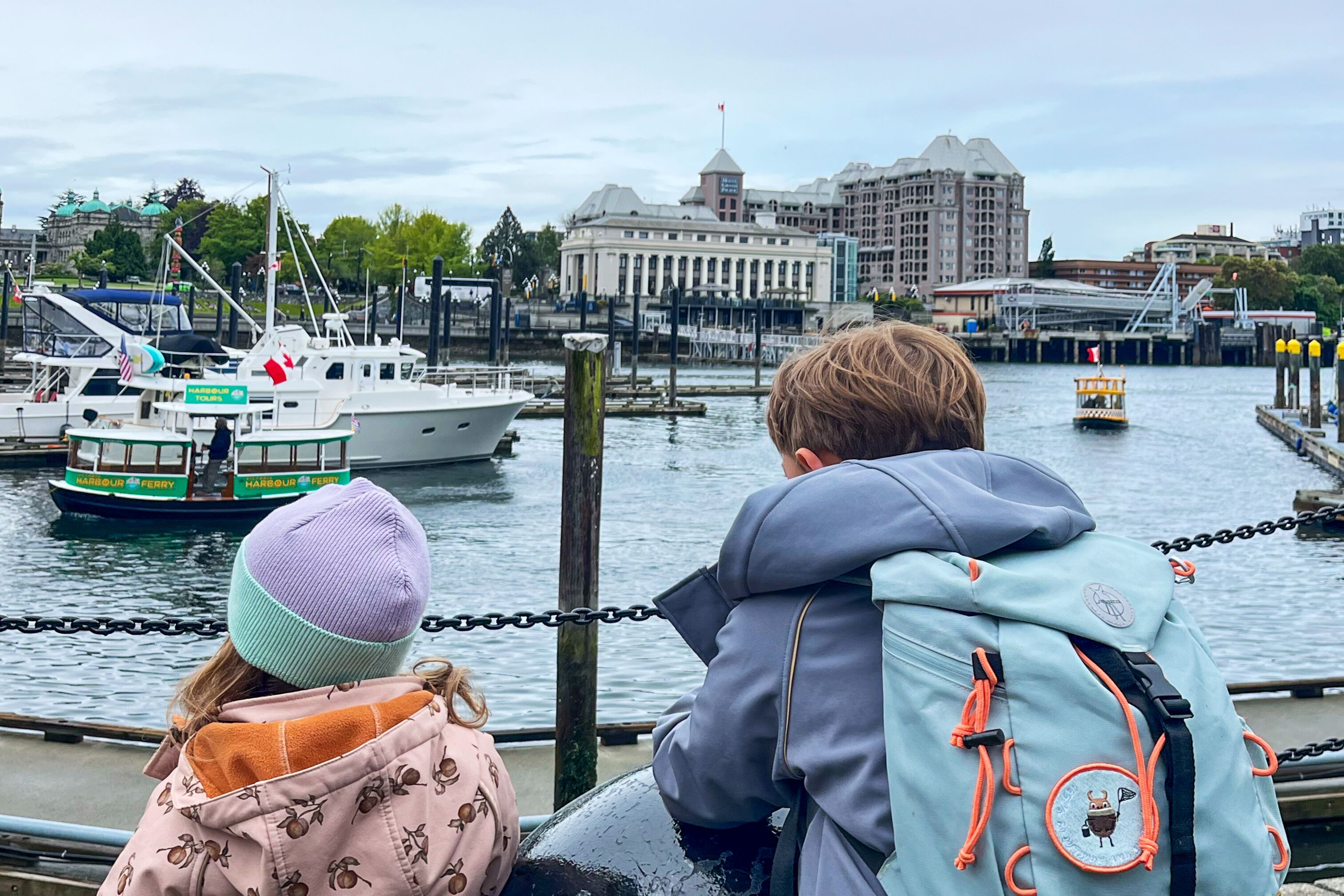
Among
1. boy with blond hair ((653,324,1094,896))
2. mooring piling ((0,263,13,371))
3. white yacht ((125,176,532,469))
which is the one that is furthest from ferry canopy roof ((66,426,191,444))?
mooring piling ((0,263,13,371))

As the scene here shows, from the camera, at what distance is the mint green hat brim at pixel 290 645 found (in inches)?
74.8

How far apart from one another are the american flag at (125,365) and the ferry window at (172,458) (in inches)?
213

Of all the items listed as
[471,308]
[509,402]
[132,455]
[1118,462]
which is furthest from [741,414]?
[471,308]

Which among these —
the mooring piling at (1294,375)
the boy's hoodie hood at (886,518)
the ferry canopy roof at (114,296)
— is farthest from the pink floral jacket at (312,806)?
the mooring piling at (1294,375)

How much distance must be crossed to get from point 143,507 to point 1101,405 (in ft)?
117

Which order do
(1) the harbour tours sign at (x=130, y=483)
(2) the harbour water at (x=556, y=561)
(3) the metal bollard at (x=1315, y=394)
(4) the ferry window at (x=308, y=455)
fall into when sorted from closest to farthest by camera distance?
1. (2) the harbour water at (x=556, y=561)
2. (1) the harbour tours sign at (x=130, y=483)
3. (4) the ferry window at (x=308, y=455)
4. (3) the metal bollard at (x=1315, y=394)

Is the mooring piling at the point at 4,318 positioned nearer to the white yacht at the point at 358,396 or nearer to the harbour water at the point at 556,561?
the white yacht at the point at 358,396

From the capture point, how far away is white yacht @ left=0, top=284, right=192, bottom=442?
90.3 feet

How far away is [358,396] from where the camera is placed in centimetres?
2703

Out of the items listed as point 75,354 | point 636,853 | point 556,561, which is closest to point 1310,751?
point 636,853

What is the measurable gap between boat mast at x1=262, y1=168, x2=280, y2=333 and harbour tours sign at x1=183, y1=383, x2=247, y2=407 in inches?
231

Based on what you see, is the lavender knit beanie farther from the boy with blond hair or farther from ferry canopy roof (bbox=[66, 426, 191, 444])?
ferry canopy roof (bbox=[66, 426, 191, 444])

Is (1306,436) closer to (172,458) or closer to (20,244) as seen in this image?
(172,458)

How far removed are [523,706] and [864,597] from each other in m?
9.10
